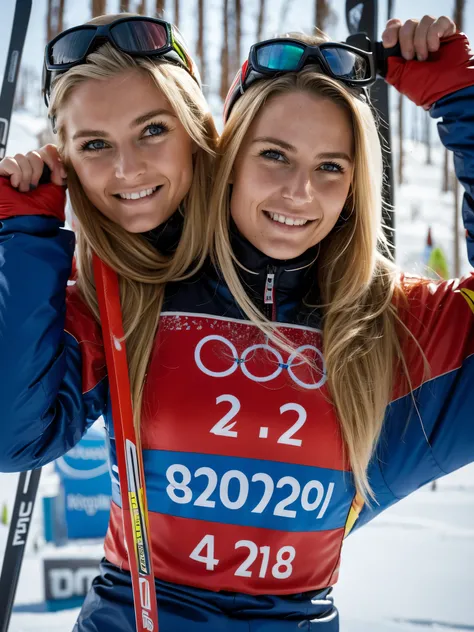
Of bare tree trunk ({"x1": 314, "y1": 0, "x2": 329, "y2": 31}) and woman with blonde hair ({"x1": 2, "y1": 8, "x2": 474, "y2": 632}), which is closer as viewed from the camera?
woman with blonde hair ({"x1": 2, "y1": 8, "x2": 474, "y2": 632})

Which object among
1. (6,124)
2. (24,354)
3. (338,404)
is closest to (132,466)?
(24,354)

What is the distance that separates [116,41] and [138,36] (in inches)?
2.3

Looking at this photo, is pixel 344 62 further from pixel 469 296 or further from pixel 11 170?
pixel 11 170

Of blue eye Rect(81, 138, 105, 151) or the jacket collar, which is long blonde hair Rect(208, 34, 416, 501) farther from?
blue eye Rect(81, 138, 105, 151)

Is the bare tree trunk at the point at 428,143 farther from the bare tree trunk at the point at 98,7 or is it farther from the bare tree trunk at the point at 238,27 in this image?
the bare tree trunk at the point at 98,7

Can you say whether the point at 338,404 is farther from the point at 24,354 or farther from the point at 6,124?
the point at 6,124

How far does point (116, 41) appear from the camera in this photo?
5.56 ft

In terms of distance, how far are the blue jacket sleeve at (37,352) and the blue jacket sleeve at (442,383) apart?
2.48 ft

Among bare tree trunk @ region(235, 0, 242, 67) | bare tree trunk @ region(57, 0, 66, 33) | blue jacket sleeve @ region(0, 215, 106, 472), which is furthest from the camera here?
bare tree trunk @ region(235, 0, 242, 67)

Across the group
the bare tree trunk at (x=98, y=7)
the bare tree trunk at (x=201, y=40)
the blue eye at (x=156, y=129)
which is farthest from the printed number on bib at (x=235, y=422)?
the bare tree trunk at (x=201, y=40)

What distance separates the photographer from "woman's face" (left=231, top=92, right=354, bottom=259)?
1.65 metres

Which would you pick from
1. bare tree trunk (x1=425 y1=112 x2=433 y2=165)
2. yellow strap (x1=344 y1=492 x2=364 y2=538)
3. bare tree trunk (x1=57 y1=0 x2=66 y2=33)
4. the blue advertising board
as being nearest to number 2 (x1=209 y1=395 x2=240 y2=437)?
yellow strap (x1=344 y1=492 x2=364 y2=538)

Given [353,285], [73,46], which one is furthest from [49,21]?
[353,285]

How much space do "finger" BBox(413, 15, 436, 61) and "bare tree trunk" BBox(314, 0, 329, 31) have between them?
3.77m
